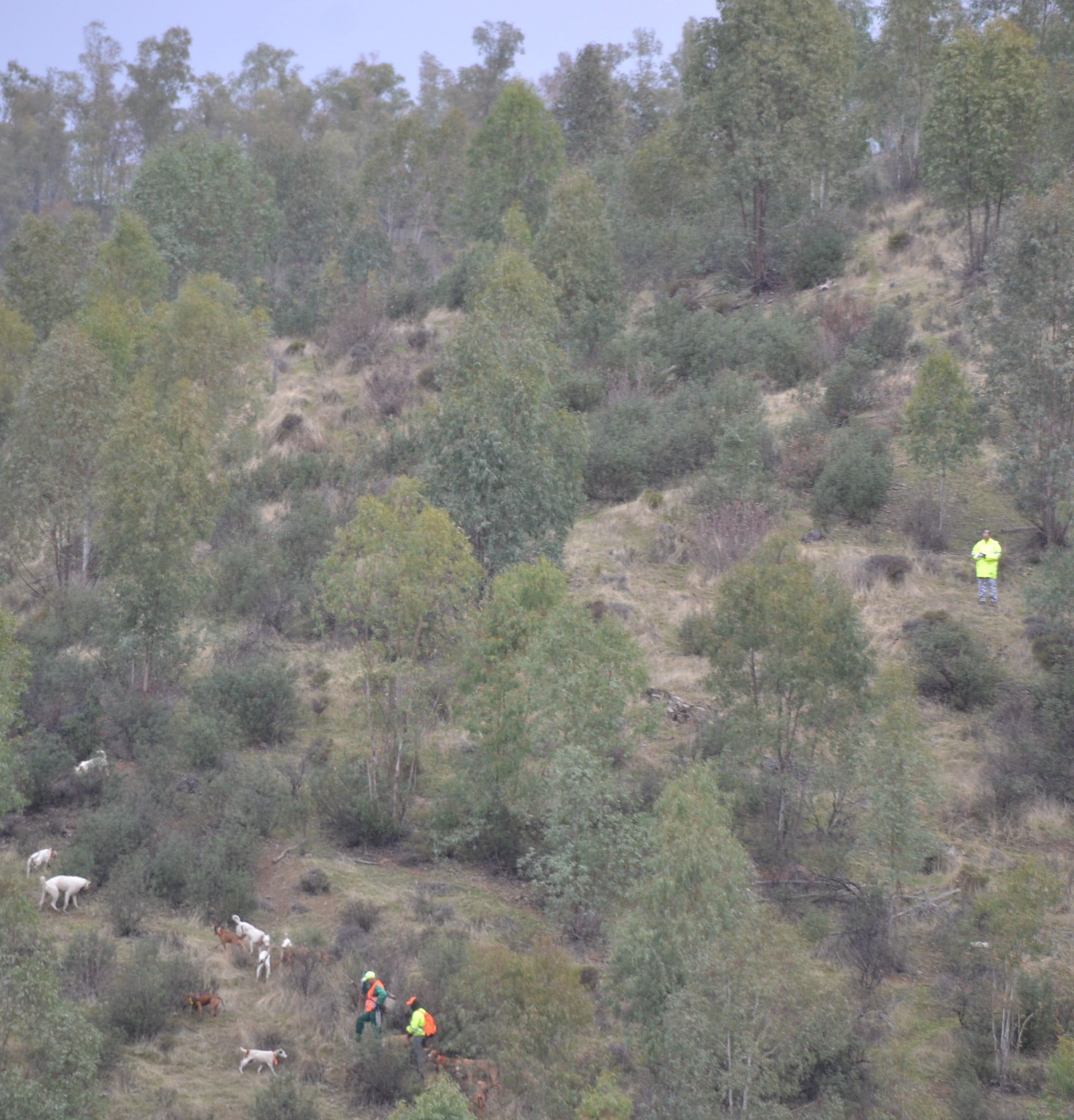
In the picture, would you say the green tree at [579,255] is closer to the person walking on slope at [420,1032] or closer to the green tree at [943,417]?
the green tree at [943,417]

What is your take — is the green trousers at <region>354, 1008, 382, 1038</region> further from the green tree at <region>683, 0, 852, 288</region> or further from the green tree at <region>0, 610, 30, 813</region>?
the green tree at <region>683, 0, 852, 288</region>

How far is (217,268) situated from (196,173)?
9.48 ft

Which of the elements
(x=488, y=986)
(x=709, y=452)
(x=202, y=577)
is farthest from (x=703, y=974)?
(x=709, y=452)

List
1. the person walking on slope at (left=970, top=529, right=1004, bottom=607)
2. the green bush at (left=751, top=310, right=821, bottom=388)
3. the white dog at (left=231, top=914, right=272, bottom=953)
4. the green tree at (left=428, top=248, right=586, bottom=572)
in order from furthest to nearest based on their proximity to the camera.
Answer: the green bush at (left=751, top=310, right=821, bottom=388), the person walking on slope at (left=970, top=529, right=1004, bottom=607), the green tree at (left=428, top=248, right=586, bottom=572), the white dog at (left=231, top=914, right=272, bottom=953)

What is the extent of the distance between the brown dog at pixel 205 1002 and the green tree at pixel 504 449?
8365 mm

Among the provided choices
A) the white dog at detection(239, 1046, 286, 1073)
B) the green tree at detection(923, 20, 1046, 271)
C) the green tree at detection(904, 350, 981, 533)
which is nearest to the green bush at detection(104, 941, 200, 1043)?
the white dog at detection(239, 1046, 286, 1073)

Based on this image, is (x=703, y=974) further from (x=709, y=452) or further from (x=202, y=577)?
(x=709, y=452)

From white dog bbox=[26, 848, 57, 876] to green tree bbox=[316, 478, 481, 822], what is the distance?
3778 mm

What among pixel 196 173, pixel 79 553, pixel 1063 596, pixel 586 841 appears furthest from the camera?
pixel 196 173

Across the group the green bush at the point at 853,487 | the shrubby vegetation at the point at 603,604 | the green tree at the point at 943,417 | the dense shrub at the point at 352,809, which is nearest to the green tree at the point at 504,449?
the shrubby vegetation at the point at 603,604

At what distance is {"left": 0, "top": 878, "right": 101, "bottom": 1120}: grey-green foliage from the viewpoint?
818 centimetres

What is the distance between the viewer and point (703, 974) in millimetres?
8391

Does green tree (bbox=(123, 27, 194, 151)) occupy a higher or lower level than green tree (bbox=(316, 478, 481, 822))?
higher

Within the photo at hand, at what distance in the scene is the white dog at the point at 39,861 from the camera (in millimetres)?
13273
